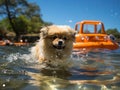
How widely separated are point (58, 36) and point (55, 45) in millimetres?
219

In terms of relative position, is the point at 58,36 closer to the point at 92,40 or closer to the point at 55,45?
the point at 55,45

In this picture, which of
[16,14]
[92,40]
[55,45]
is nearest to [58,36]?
[55,45]

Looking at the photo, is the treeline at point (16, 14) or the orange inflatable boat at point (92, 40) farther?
the treeline at point (16, 14)

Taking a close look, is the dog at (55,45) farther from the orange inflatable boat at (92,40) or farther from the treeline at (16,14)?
the treeline at (16,14)

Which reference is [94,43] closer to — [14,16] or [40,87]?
[40,87]

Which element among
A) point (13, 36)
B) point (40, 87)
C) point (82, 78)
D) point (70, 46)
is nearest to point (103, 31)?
point (70, 46)

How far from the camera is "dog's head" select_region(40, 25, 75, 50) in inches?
260

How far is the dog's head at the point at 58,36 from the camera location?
6.61 meters

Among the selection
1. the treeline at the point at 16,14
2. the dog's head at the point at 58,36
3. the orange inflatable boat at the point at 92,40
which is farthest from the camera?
the treeline at the point at 16,14

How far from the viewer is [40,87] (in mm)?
3861

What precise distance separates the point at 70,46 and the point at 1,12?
124ft

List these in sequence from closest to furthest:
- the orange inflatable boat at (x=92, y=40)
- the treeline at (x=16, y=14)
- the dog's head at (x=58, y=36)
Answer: the dog's head at (x=58, y=36) < the orange inflatable boat at (x=92, y=40) < the treeline at (x=16, y=14)

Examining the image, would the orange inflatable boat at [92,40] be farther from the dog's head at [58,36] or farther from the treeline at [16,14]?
the treeline at [16,14]

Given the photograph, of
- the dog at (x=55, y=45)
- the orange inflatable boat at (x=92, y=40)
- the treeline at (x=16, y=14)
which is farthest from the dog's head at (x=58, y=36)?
the treeline at (x=16, y=14)
